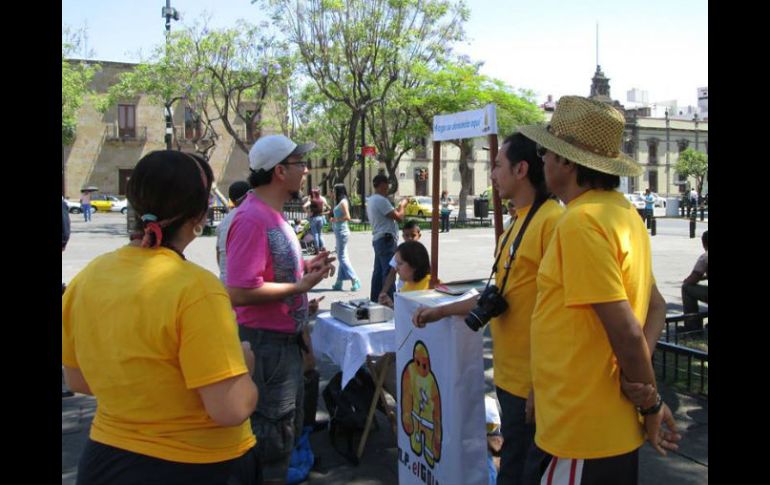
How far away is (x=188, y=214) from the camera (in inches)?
73.0

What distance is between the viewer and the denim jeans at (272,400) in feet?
9.45

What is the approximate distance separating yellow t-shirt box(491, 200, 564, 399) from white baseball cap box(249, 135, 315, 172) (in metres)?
1.14

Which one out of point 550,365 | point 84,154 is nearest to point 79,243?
point 550,365

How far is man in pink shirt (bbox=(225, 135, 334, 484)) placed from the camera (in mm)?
2795

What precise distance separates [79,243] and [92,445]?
19628mm

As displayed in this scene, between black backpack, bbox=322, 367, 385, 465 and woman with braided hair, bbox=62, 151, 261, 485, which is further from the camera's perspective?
black backpack, bbox=322, 367, 385, 465

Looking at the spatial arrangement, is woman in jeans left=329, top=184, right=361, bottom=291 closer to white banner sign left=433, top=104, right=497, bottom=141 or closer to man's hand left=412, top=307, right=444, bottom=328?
white banner sign left=433, top=104, right=497, bottom=141

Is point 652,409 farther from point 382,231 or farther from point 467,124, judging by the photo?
point 382,231

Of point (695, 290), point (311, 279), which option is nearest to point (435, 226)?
point (311, 279)

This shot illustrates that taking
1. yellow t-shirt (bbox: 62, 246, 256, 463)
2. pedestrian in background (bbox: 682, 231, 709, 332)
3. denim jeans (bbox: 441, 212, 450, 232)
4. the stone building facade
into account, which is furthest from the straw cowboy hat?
the stone building facade

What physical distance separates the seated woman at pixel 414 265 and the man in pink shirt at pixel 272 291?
155 centimetres

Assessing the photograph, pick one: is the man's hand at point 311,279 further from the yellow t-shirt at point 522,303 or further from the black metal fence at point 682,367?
the black metal fence at point 682,367

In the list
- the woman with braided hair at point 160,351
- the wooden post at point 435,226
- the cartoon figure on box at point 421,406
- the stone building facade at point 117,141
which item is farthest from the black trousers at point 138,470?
the stone building facade at point 117,141
